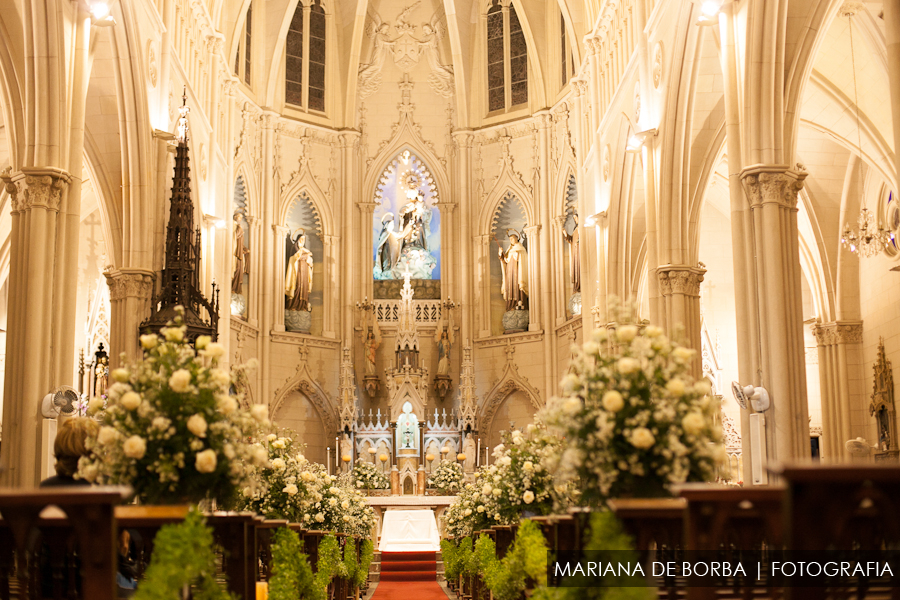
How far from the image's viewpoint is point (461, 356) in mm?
25797

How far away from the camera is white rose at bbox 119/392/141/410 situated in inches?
206

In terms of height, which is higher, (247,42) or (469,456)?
(247,42)

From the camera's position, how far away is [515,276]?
2603 centimetres

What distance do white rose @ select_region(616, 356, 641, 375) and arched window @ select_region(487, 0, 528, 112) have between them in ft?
72.8

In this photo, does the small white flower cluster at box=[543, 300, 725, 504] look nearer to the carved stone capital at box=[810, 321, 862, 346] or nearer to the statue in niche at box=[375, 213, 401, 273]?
the carved stone capital at box=[810, 321, 862, 346]

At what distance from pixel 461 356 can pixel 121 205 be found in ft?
37.2

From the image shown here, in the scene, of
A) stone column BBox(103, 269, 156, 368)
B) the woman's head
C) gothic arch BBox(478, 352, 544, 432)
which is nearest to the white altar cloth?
stone column BBox(103, 269, 156, 368)

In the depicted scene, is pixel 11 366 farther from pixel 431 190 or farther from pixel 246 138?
pixel 431 190

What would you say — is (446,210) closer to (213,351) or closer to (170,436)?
(213,351)

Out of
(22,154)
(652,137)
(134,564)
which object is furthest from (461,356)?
(134,564)

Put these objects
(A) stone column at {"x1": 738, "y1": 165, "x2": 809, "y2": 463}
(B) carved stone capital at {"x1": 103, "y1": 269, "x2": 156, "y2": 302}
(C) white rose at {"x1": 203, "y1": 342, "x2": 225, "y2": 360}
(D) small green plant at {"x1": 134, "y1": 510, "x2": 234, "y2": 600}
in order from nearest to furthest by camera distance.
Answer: (D) small green plant at {"x1": 134, "y1": 510, "x2": 234, "y2": 600} < (C) white rose at {"x1": 203, "y1": 342, "x2": 225, "y2": 360} < (A) stone column at {"x1": 738, "y1": 165, "x2": 809, "y2": 463} < (B) carved stone capital at {"x1": 103, "y1": 269, "x2": 156, "y2": 302}

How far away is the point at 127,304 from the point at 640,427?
39.6 feet

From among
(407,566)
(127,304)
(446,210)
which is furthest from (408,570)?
(446,210)

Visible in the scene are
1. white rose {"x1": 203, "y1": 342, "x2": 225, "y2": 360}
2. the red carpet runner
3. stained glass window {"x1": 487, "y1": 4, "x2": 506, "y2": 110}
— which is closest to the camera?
white rose {"x1": 203, "y1": 342, "x2": 225, "y2": 360}
